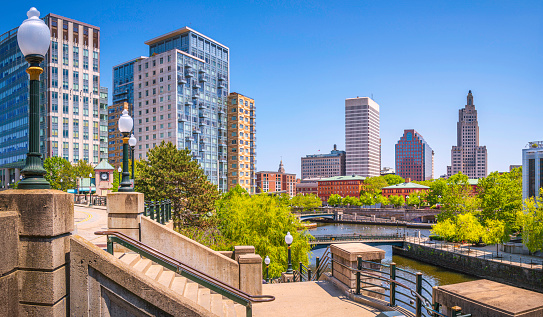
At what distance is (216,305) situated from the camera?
8.15 meters

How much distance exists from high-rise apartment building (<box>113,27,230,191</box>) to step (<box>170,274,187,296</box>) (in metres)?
70.3

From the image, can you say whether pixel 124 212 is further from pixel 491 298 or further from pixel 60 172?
pixel 60 172

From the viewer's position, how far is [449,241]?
61.0 metres

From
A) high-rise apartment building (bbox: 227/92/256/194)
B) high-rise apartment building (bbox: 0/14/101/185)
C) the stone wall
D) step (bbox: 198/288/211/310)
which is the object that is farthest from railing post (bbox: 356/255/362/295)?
high-rise apartment building (bbox: 0/14/101/185)

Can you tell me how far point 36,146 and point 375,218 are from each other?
373ft

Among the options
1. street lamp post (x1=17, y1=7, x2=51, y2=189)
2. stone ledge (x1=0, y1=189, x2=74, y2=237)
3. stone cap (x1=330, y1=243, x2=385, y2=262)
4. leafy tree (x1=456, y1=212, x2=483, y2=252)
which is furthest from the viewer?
leafy tree (x1=456, y1=212, x2=483, y2=252)

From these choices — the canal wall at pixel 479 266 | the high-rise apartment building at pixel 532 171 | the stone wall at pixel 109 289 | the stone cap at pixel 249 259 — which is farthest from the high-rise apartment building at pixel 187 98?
the stone wall at pixel 109 289

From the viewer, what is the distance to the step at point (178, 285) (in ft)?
25.9

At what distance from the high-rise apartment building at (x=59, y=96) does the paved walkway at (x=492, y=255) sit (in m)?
78.3

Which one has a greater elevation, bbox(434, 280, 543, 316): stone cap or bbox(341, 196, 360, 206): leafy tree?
bbox(434, 280, 543, 316): stone cap

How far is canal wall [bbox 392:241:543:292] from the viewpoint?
125ft

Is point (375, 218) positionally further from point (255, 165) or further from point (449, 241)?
point (449, 241)

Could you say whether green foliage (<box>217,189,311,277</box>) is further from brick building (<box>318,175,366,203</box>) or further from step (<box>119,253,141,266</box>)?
brick building (<box>318,175,366,203</box>)

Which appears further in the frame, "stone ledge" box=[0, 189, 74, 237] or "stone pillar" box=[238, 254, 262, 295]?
"stone pillar" box=[238, 254, 262, 295]
